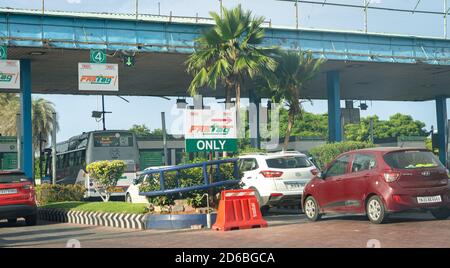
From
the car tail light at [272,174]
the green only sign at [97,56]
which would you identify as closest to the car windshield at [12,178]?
the car tail light at [272,174]

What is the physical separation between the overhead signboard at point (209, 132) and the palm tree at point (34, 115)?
49.0 metres

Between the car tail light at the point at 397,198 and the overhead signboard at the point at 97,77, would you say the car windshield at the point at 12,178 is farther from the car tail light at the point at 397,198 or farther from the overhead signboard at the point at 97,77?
the overhead signboard at the point at 97,77

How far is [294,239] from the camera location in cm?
1158

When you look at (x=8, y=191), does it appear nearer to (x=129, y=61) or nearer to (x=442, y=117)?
(x=129, y=61)

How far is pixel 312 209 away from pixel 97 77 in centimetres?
1609

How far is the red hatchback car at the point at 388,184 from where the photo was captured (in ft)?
42.6

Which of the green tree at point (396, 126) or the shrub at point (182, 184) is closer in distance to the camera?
the shrub at point (182, 184)

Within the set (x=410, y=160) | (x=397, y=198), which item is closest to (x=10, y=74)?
(x=410, y=160)

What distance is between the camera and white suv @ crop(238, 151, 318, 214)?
16672mm

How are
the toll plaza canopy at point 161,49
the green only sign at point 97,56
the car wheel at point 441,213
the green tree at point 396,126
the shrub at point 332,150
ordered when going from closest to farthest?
the car wheel at point 441,213
the toll plaza canopy at point 161,49
the green only sign at point 97,56
the shrub at point 332,150
the green tree at point 396,126

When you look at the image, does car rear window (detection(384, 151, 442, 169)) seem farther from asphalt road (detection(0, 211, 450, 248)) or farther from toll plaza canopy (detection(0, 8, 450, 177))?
toll plaza canopy (detection(0, 8, 450, 177))

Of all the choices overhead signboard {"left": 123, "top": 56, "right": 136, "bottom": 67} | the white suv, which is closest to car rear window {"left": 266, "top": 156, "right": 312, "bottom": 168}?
the white suv

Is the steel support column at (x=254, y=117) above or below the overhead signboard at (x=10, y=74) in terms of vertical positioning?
below
